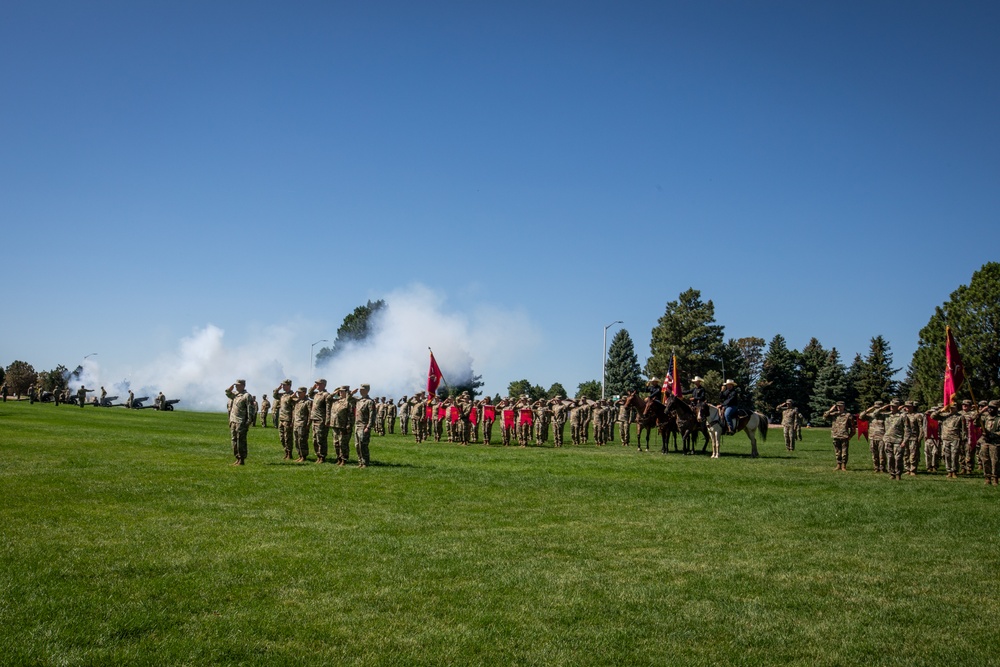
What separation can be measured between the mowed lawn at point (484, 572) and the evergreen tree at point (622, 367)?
266 ft

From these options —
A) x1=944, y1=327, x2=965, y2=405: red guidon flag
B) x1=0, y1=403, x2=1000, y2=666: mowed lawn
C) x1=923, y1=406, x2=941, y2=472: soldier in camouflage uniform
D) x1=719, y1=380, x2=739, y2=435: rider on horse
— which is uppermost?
x1=944, y1=327, x2=965, y2=405: red guidon flag

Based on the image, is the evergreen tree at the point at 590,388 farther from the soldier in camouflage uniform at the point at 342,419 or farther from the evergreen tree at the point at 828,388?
the soldier in camouflage uniform at the point at 342,419

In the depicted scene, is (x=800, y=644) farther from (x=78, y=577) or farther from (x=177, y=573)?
(x=78, y=577)

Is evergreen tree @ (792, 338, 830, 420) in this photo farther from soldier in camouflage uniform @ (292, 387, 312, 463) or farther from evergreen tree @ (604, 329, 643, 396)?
soldier in camouflage uniform @ (292, 387, 312, 463)

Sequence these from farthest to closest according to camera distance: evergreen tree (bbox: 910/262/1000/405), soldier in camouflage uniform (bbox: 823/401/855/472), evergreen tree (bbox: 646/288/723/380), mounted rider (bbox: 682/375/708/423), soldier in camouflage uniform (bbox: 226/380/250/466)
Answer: evergreen tree (bbox: 646/288/723/380) < evergreen tree (bbox: 910/262/1000/405) < mounted rider (bbox: 682/375/708/423) < soldier in camouflage uniform (bbox: 823/401/855/472) < soldier in camouflage uniform (bbox: 226/380/250/466)

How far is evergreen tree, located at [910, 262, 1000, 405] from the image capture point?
5700cm

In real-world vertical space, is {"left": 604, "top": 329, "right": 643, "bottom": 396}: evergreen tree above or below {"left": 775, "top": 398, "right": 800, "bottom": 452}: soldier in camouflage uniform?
above

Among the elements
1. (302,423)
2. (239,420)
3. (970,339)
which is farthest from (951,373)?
(970,339)

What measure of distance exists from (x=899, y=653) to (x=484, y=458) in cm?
1986

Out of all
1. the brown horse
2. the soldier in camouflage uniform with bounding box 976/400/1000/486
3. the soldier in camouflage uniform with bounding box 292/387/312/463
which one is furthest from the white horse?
the soldier in camouflage uniform with bounding box 292/387/312/463

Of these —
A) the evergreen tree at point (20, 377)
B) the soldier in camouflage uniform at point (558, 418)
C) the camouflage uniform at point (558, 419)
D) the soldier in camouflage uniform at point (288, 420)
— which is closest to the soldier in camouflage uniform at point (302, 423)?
the soldier in camouflage uniform at point (288, 420)

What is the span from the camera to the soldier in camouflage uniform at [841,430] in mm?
23625

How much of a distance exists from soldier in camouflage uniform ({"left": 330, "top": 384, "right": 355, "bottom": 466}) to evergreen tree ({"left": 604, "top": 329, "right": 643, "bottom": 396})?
7829 cm

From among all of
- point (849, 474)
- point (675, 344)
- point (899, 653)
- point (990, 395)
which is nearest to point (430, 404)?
point (849, 474)
